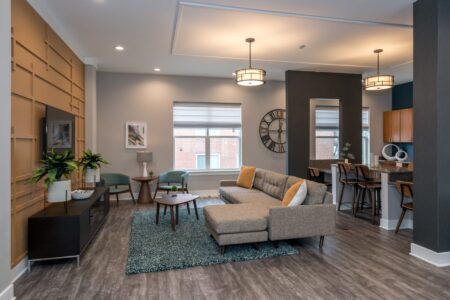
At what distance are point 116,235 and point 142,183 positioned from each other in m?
2.32

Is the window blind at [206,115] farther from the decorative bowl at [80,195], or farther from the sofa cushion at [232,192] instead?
the decorative bowl at [80,195]

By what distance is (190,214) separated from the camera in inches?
210

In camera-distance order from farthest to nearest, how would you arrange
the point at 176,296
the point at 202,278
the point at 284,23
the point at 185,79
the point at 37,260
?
the point at 185,79
the point at 284,23
the point at 37,260
the point at 202,278
the point at 176,296

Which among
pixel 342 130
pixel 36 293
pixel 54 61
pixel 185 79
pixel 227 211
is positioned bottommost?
pixel 36 293

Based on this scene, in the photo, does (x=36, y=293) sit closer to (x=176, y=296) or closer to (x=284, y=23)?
(x=176, y=296)

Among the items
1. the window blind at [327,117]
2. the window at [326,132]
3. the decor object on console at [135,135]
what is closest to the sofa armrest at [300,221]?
the decor object on console at [135,135]

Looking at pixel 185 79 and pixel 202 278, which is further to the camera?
pixel 185 79

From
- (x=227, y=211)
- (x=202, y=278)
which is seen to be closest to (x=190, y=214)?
(x=227, y=211)

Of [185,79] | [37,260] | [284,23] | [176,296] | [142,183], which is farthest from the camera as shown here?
[185,79]

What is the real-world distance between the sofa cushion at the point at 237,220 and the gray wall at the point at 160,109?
12.1 ft

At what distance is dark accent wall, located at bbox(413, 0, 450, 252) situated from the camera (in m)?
3.11

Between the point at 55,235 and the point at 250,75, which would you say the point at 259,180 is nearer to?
the point at 250,75

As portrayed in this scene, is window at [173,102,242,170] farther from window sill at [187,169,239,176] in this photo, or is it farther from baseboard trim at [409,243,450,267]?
baseboard trim at [409,243,450,267]

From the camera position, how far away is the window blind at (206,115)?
7.17 m
